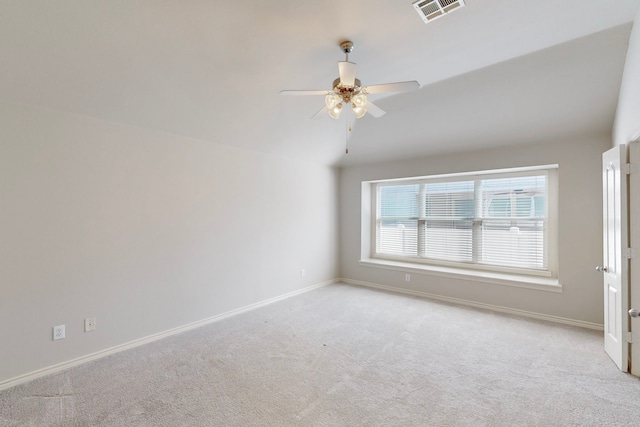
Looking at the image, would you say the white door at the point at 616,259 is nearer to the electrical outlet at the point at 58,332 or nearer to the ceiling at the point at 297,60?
the ceiling at the point at 297,60

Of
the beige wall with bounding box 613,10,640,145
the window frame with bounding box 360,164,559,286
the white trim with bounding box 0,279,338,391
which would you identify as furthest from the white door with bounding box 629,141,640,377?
the white trim with bounding box 0,279,338,391

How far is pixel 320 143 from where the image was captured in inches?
179

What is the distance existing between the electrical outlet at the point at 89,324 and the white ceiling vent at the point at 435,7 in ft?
12.4

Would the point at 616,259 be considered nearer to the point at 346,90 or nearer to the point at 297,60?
the point at 346,90

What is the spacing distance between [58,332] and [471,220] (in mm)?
5198

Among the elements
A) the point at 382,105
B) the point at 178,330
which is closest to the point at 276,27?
the point at 382,105

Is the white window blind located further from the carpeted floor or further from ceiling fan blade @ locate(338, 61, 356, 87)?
ceiling fan blade @ locate(338, 61, 356, 87)

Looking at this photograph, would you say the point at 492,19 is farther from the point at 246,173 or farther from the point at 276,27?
the point at 246,173

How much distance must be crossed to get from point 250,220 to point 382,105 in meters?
2.37

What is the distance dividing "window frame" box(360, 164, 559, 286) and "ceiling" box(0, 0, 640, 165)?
2.08 ft

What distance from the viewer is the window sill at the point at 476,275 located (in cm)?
369

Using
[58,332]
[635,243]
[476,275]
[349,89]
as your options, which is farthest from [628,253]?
[58,332]

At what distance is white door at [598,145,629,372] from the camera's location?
2402 millimetres

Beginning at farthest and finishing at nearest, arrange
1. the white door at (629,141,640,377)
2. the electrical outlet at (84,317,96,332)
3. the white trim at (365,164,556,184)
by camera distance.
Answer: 1. the white trim at (365,164,556,184)
2. the electrical outlet at (84,317,96,332)
3. the white door at (629,141,640,377)
